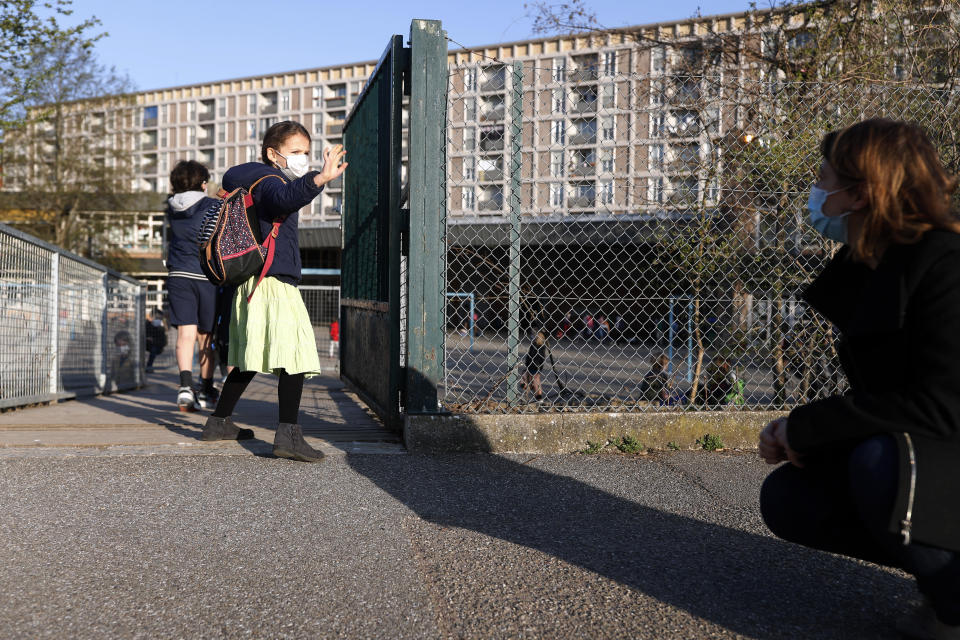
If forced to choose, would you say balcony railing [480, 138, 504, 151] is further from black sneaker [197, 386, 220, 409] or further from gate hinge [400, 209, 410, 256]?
black sneaker [197, 386, 220, 409]

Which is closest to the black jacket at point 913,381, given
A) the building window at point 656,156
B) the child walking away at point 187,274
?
the building window at point 656,156

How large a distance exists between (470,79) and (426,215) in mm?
955

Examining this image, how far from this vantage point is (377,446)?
4.32 m

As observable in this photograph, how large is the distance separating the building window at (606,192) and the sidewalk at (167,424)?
2.04 m

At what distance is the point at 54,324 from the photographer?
6.59 metres

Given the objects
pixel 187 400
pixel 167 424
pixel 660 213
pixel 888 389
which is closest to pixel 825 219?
pixel 888 389

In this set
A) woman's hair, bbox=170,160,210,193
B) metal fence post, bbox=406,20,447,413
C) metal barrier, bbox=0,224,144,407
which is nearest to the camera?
metal fence post, bbox=406,20,447,413

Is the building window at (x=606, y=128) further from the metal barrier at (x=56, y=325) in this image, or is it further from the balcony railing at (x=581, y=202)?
the metal barrier at (x=56, y=325)

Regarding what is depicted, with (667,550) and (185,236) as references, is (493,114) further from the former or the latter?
(667,550)

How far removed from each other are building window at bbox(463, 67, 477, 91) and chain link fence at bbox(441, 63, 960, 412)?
2 centimetres

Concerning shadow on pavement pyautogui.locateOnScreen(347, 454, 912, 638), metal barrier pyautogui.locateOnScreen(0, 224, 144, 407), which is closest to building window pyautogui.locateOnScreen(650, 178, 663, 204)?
shadow on pavement pyautogui.locateOnScreen(347, 454, 912, 638)

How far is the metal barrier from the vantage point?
19.1 ft

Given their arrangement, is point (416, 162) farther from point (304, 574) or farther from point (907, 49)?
point (907, 49)

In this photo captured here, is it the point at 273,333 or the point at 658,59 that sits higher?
the point at 658,59
